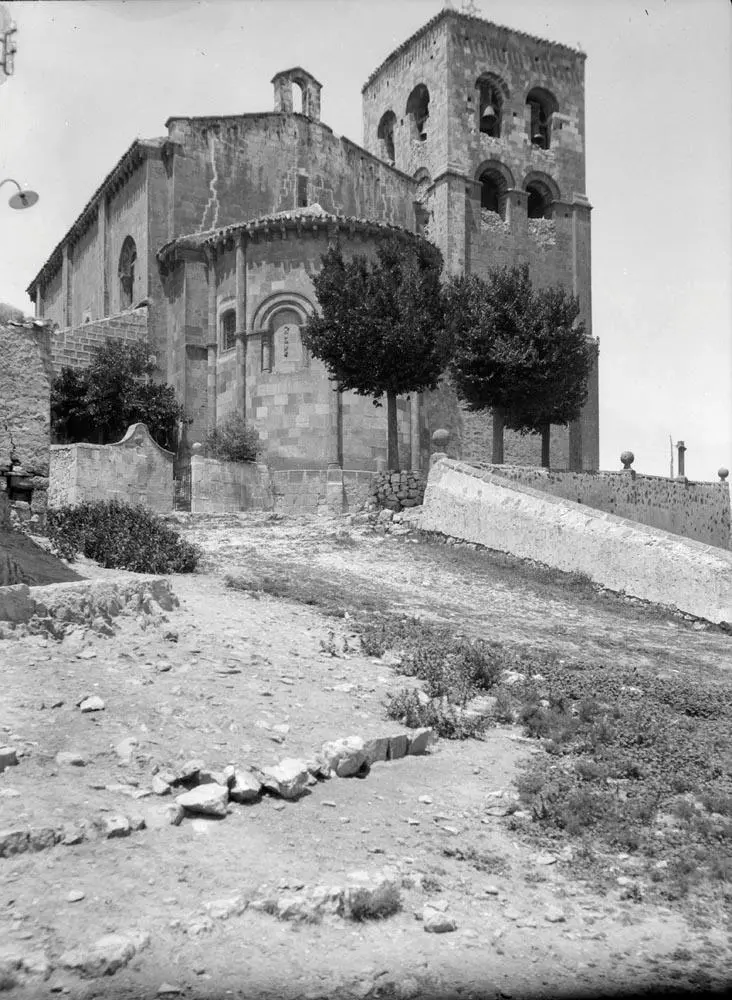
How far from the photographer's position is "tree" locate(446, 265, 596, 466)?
82.3ft

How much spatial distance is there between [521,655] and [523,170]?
32.8 m

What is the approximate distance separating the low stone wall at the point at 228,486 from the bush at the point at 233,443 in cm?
61

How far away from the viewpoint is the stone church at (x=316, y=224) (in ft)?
93.5

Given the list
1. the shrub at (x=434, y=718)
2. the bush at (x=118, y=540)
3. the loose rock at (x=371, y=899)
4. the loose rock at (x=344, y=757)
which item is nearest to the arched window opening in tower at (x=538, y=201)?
the bush at (x=118, y=540)

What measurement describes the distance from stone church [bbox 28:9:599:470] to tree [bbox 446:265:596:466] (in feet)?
13.2

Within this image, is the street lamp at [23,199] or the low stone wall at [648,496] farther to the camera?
the low stone wall at [648,496]

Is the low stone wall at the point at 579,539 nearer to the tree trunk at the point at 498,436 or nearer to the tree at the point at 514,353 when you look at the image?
the tree trunk at the point at 498,436

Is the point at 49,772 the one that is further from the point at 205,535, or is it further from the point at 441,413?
the point at 441,413

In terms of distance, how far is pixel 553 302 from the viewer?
2677cm

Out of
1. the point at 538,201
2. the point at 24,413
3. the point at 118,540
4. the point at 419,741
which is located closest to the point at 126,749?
the point at 419,741

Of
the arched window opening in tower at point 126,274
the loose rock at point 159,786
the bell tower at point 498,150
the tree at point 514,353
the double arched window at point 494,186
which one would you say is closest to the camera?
the loose rock at point 159,786

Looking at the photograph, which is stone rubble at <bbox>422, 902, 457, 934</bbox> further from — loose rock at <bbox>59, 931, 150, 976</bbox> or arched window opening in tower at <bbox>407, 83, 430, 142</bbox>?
arched window opening in tower at <bbox>407, 83, 430, 142</bbox>

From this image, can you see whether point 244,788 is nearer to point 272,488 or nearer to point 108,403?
point 272,488

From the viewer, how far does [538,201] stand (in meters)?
39.8
